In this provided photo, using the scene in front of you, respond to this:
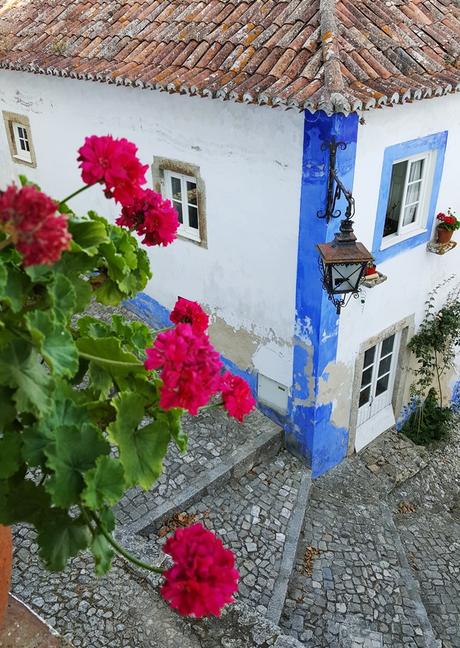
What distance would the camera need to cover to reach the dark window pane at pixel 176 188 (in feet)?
25.3

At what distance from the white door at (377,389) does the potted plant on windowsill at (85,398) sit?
602cm

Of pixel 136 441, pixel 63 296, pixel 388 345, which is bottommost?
pixel 388 345

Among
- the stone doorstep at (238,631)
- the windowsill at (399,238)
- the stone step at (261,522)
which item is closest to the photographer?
the stone doorstep at (238,631)

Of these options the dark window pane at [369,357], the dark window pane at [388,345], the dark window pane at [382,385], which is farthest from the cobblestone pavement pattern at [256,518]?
the dark window pane at [388,345]

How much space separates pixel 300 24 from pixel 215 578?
5421 millimetres

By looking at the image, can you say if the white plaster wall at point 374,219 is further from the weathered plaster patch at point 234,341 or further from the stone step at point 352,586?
the stone step at point 352,586

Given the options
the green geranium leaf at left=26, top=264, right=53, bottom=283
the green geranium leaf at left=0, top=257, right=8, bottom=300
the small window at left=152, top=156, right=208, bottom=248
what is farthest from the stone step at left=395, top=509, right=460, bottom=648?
the green geranium leaf at left=0, top=257, right=8, bottom=300

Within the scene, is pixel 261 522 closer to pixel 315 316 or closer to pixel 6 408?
pixel 315 316

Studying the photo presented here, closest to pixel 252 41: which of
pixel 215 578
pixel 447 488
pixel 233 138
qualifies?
pixel 233 138

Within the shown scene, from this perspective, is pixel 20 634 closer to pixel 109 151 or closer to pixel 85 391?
pixel 85 391

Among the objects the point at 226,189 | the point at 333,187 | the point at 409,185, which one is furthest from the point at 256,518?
the point at 409,185

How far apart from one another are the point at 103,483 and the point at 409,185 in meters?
6.30

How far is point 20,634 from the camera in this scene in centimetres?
334

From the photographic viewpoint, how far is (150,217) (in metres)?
2.63
